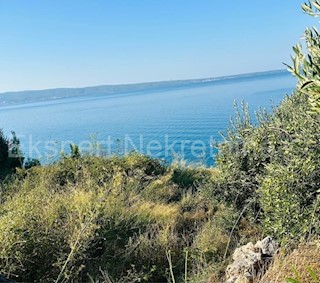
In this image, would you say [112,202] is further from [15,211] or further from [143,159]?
[143,159]

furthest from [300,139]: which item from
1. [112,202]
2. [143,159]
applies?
[143,159]

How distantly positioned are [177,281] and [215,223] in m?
1.76

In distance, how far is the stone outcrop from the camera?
3723 millimetres

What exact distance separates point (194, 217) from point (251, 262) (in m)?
2.66

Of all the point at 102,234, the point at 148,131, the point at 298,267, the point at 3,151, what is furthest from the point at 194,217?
the point at 148,131

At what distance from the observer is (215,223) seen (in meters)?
6.13

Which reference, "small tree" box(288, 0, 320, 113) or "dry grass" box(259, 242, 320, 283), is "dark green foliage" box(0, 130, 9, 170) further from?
"small tree" box(288, 0, 320, 113)

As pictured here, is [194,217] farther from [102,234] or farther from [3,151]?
[3,151]

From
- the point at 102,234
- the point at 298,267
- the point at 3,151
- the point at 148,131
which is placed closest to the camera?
Answer: the point at 298,267

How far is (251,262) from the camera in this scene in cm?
402

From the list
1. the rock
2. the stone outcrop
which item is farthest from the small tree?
the rock

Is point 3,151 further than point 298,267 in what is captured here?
Yes

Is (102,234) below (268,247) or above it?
above

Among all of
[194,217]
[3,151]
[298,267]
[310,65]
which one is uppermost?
[310,65]
